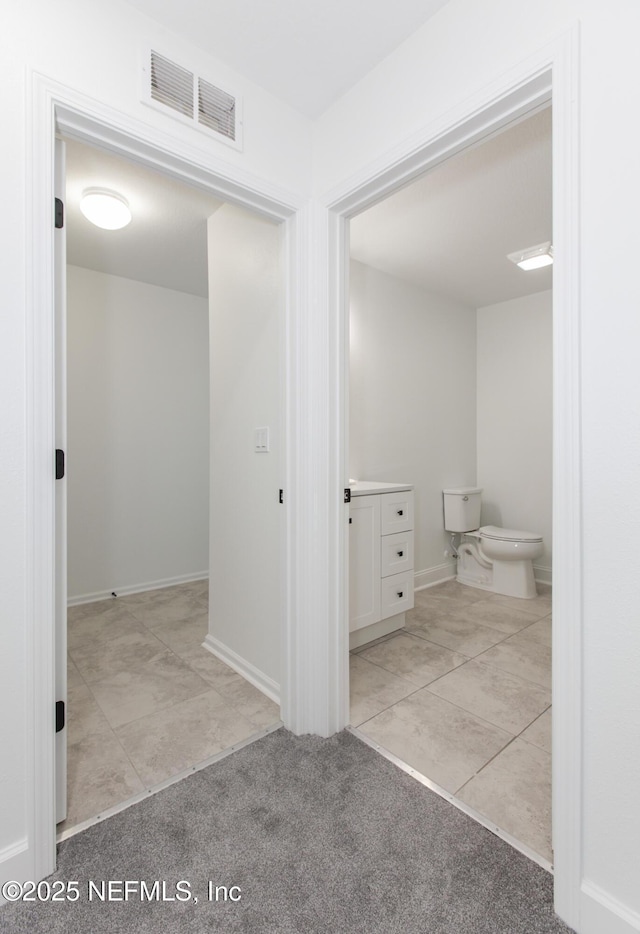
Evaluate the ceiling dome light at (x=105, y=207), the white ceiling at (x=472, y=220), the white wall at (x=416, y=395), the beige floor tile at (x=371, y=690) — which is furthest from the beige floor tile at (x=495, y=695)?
the ceiling dome light at (x=105, y=207)

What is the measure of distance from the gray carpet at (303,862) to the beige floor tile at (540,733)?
21.4 inches

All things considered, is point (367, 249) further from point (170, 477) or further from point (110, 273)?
point (170, 477)

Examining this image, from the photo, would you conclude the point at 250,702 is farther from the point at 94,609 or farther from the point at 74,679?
the point at 94,609

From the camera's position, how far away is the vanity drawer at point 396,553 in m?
2.63

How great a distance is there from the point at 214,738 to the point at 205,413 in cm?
284

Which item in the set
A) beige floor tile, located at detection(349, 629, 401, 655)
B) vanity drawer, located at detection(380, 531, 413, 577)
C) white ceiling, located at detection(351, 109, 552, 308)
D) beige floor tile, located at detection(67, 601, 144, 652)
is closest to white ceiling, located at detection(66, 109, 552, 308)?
white ceiling, located at detection(351, 109, 552, 308)

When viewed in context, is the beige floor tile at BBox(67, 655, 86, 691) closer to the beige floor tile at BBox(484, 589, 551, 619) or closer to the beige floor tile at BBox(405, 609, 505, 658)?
the beige floor tile at BBox(405, 609, 505, 658)

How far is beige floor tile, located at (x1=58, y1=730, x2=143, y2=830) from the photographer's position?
1.45 meters

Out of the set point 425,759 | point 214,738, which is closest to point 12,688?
point 214,738

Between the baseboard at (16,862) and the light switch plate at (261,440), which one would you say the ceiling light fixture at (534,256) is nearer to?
the light switch plate at (261,440)

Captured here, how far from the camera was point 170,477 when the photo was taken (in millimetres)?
3896

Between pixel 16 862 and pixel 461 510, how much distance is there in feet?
11.1

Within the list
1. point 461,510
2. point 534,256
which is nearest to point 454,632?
point 461,510

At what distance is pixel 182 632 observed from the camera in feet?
9.43
